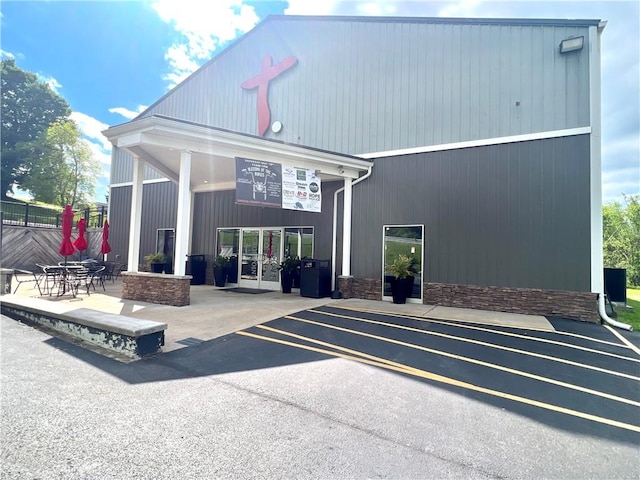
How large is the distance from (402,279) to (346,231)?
2.20 meters

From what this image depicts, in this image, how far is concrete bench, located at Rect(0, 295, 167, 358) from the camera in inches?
168

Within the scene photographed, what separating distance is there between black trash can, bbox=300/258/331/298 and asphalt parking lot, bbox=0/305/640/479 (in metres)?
4.54

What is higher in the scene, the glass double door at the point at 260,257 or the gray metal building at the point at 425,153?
the gray metal building at the point at 425,153

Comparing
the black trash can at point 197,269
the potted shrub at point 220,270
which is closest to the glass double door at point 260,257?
the potted shrub at point 220,270

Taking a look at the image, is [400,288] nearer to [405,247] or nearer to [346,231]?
[405,247]

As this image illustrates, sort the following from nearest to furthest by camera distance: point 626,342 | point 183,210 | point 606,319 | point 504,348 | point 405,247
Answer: point 504,348 < point 626,342 < point 606,319 < point 183,210 < point 405,247

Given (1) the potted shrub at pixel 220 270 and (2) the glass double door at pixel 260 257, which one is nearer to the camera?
(2) the glass double door at pixel 260 257

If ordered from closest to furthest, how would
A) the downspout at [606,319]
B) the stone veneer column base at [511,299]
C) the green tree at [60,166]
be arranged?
the downspout at [606,319]
the stone veneer column base at [511,299]
the green tree at [60,166]

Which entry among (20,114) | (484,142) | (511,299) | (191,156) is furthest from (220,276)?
(20,114)

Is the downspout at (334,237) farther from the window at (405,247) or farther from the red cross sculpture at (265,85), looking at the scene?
the red cross sculpture at (265,85)

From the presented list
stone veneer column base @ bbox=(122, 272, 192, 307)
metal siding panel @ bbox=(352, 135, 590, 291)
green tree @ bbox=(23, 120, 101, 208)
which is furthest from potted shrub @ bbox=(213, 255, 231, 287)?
green tree @ bbox=(23, 120, 101, 208)

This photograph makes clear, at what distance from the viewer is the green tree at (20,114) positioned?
30031mm

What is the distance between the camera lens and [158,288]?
7941 mm

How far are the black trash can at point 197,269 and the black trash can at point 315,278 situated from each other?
5182 mm
